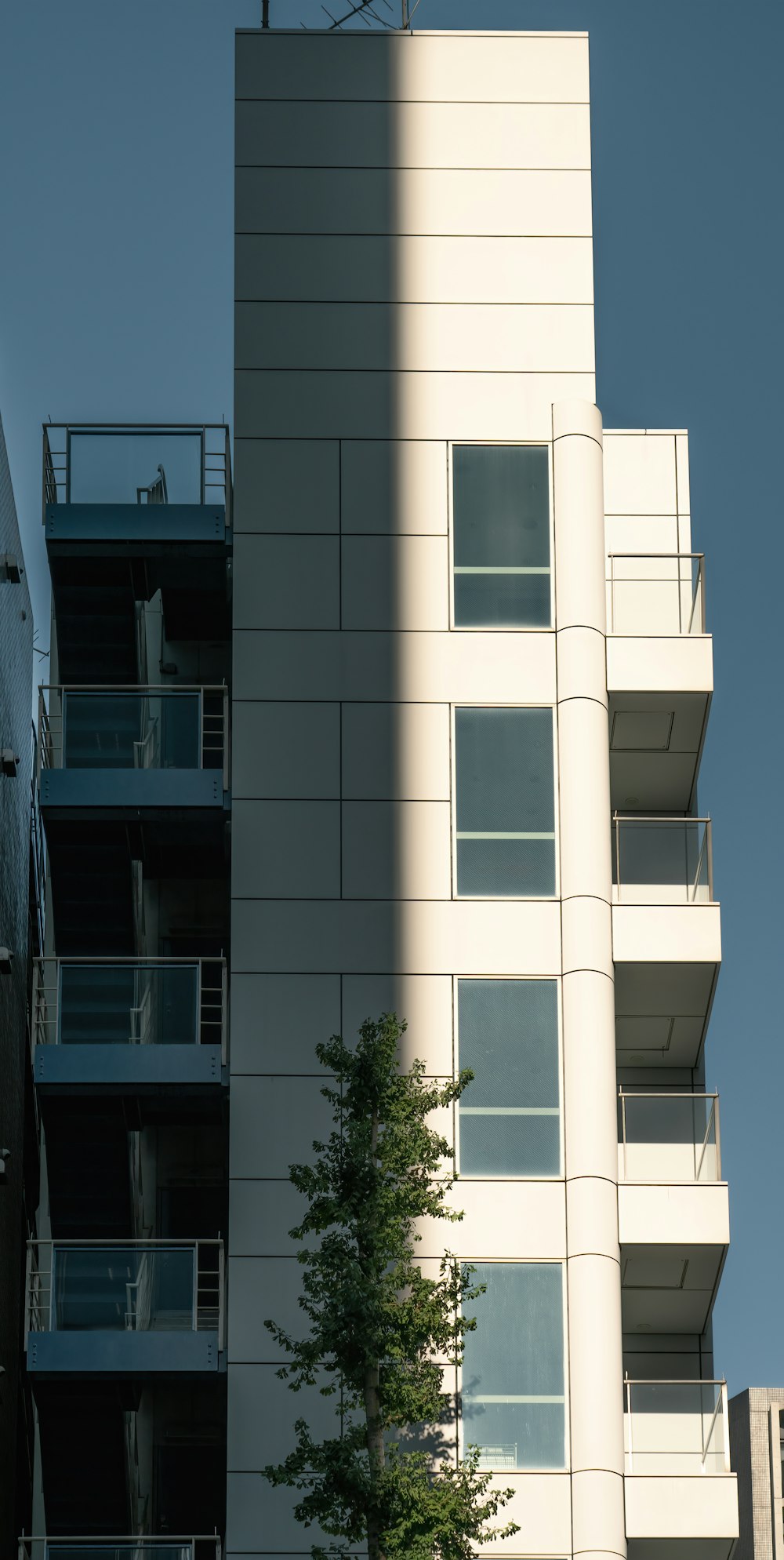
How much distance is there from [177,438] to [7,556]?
3.44 metres

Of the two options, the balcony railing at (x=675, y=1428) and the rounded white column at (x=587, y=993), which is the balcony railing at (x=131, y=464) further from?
the balcony railing at (x=675, y=1428)

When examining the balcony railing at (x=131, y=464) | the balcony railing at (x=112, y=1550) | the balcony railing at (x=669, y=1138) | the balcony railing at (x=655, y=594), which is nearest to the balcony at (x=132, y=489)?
the balcony railing at (x=131, y=464)

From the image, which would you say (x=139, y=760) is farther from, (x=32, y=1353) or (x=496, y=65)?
(x=496, y=65)

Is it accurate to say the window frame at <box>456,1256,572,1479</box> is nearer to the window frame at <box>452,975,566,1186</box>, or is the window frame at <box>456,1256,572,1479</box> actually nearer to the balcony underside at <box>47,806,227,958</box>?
the window frame at <box>452,975,566,1186</box>

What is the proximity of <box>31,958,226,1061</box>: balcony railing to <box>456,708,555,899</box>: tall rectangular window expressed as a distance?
357cm

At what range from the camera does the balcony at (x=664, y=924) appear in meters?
29.8

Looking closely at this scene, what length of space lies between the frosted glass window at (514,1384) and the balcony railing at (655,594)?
9.00 m

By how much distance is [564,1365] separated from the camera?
90.5 feet

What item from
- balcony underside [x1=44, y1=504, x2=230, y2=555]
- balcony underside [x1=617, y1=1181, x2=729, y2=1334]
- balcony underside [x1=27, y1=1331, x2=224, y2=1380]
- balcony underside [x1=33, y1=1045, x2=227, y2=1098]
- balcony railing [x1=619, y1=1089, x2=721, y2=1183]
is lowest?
balcony underside [x1=27, y1=1331, x2=224, y2=1380]

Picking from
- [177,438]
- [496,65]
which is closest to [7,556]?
[177,438]

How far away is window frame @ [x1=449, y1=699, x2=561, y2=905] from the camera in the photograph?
29547 millimetres

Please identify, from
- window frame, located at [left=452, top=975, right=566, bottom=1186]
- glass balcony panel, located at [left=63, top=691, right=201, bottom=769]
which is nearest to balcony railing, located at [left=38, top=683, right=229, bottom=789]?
glass balcony panel, located at [left=63, top=691, right=201, bottom=769]

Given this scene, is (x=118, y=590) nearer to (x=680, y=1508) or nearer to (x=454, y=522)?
(x=454, y=522)

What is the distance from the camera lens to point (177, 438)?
31.5 m
